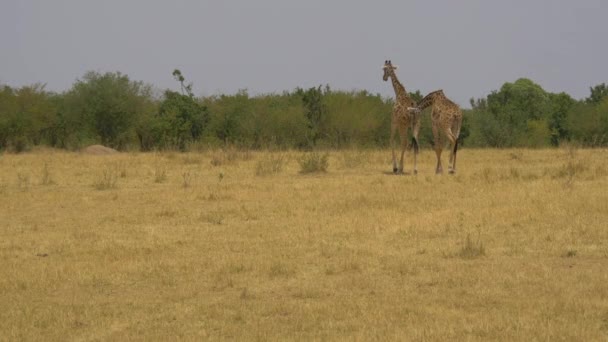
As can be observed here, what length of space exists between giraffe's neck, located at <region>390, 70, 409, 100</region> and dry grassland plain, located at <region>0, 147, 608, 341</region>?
3.32m

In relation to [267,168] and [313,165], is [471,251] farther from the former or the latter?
[267,168]

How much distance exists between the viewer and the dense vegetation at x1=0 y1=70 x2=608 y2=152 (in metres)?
35.4

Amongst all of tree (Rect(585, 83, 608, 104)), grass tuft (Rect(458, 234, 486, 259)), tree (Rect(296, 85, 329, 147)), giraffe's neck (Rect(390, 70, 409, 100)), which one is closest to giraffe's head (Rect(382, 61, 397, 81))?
giraffe's neck (Rect(390, 70, 409, 100))

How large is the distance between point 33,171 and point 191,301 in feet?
48.6

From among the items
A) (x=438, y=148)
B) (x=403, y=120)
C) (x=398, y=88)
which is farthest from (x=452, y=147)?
(x=398, y=88)

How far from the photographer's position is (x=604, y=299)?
6.75 meters

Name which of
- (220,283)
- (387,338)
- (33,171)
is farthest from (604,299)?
(33,171)

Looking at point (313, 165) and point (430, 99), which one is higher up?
point (430, 99)

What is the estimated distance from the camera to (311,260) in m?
8.76

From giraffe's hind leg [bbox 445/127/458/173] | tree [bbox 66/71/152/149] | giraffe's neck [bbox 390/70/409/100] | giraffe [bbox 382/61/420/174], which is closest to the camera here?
giraffe's hind leg [bbox 445/127/458/173]

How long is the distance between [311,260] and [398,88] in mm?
11307

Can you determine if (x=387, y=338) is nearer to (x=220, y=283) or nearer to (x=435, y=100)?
(x=220, y=283)

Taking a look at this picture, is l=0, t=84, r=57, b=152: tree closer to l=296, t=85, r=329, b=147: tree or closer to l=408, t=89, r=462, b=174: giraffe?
l=296, t=85, r=329, b=147: tree

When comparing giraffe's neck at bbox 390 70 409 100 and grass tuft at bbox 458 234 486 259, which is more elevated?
giraffe's neck at bbox 390 70 409 100
